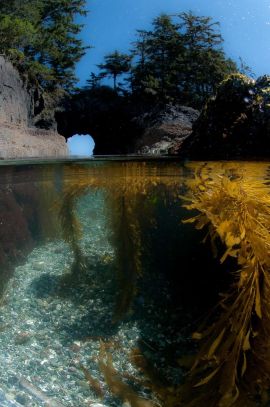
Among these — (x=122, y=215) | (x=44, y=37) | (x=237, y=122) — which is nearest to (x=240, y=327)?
(x=122, y=215)

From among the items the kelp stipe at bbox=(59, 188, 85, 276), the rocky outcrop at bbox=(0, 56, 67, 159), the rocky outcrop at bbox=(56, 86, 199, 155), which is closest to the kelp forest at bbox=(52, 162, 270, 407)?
the kelp stipe at bbox=(59, 188, 85, 276)

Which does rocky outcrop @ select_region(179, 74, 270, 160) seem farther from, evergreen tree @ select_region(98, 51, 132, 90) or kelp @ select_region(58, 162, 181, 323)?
evergreen tree @ select_region(98, 51, 132, 90)

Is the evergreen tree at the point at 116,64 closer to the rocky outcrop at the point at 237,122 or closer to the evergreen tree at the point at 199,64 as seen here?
the evergreen tree at the point at 199,64

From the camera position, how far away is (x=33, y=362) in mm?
2107

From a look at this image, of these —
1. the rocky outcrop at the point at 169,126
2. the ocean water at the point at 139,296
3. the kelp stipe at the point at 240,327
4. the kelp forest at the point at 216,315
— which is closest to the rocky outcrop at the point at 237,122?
the ocean water at the point at 139,296

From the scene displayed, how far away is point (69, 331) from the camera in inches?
94.8

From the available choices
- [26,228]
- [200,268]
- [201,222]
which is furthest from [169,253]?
[26,228]

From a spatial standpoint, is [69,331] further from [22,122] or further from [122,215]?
[22,122]

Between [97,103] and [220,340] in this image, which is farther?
[97,103]

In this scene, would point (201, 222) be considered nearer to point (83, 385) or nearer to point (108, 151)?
point (83, 385)

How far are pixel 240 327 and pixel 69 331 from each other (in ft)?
3.41

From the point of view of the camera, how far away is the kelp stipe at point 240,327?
1.85 meters

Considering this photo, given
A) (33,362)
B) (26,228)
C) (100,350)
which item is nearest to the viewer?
(33,362)

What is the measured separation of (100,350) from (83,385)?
0.27 m
